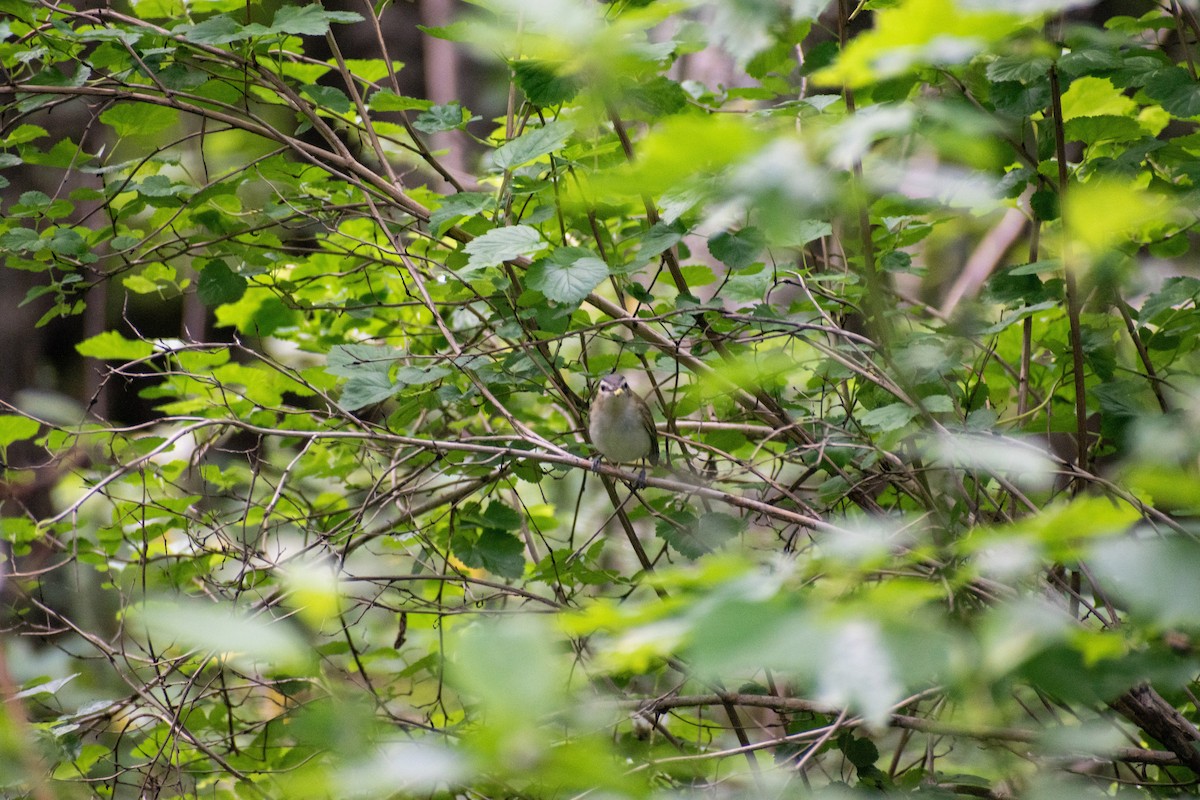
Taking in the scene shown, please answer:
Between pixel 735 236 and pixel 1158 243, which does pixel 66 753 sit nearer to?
pixel 735 236

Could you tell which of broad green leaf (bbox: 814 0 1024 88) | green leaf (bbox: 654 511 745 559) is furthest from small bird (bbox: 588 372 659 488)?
broad green leaf (bbox: 814 0 1024 88)

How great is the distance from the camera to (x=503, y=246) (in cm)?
208

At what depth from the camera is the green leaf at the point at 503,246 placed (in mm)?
2035

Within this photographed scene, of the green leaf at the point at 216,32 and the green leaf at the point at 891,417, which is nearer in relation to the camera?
the green leaf at the point at 891,417

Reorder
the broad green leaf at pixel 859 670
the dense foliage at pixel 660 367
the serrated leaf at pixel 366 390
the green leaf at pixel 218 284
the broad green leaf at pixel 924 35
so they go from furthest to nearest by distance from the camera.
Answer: the green leaf at pixel 218 284
the serrated leaf at pixel 366 390
the dense foliage at pixel 660 367
the broad green leaf at pixel 924 35
the broad green leaf at pixel 859 670

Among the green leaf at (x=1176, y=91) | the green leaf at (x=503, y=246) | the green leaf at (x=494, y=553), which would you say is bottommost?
the green leaf at (x=494, y=553)

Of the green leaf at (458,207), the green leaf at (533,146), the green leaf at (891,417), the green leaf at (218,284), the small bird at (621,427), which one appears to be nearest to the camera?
the green leaf at (891,417)

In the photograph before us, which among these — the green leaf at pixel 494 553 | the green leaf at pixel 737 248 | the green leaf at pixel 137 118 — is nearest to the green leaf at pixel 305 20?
the green leaf at pixel 137 118

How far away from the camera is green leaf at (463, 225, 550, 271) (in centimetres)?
204

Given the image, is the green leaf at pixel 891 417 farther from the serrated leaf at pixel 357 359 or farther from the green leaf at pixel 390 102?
the green leaf at pixel 390 102

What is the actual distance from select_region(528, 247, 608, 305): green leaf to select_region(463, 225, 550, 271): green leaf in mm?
81

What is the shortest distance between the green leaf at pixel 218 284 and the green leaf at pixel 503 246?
1090 mm

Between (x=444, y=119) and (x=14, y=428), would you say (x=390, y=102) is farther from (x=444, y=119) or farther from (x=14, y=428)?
(x=14, y=428)

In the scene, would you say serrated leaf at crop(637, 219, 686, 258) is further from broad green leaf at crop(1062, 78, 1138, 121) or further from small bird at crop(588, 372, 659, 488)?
small bird at crop(588, 372, 659, 488)
